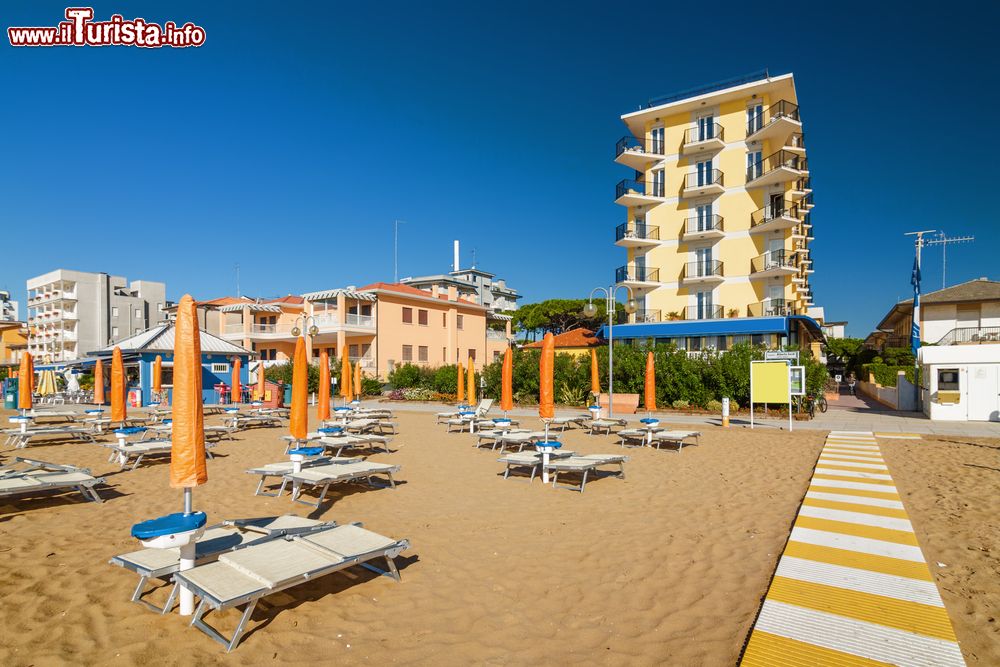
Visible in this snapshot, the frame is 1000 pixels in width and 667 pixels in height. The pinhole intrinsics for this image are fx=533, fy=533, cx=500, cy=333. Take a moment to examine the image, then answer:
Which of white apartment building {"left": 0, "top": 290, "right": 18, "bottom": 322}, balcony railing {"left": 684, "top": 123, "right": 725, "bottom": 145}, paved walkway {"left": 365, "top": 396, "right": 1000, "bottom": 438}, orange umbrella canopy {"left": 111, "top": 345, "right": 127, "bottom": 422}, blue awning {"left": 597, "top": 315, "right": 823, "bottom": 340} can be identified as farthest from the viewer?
white apartment building {"left": 0, "top": 290, "right": 18, "bottom": 322}

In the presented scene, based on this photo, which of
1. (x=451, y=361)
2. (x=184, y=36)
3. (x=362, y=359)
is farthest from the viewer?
(x=451, y=361)

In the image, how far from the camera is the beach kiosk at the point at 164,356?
82.5ft

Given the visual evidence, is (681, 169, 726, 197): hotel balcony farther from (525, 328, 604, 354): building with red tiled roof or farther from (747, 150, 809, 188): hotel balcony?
(525, 328, 604, 354): building with red tiled roof

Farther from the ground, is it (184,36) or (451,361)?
(184,36)

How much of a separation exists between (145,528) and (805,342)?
36690 millimetres

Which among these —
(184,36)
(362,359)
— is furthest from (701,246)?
(184,36)

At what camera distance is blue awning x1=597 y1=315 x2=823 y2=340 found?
95.6 feet

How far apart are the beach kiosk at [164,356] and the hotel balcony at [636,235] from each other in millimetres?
24294

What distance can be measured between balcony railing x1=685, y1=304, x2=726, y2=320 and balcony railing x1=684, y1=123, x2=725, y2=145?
10488 mm

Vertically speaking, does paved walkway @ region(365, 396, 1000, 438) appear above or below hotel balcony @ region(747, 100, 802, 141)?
below

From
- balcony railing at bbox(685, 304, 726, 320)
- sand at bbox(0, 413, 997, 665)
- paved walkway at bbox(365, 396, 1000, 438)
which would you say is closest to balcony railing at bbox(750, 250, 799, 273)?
balcony railing at bbox(685, 304, 726, 320)

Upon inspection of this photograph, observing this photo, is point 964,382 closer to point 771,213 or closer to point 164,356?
point 771,213

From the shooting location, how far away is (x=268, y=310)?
4084 centimetres

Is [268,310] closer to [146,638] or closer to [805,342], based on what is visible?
[805,342]
